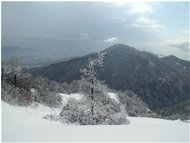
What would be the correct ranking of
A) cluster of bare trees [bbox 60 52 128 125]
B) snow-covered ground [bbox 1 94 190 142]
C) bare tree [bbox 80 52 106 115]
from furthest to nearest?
bare tree [bbox 80 52 106 115] < cluster of bare trees [bbox 60 52 128 125] < snow-covered ground [bbox 1 94 190 142]

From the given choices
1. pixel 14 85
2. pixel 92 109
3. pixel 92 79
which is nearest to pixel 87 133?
pixel 92 109

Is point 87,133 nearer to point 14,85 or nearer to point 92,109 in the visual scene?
point 92,109

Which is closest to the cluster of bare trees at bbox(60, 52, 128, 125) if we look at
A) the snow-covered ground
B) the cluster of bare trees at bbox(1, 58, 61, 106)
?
the cluster of bare trees at bbox(1, 58, 61, 106)

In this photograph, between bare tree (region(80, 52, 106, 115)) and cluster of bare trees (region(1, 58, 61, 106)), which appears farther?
bare tree (region(80, 52, 106, 115))

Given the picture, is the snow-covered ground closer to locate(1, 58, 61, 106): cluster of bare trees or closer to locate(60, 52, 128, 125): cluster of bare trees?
locate(60, 52, 128, 125): cluster of bare trees

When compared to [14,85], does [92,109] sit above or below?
below

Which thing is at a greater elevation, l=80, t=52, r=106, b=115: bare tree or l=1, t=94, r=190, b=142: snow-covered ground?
l=80, t=52, r=106, b=115: bare tree

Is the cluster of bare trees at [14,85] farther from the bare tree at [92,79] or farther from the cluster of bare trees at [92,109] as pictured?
the bare tree at [92,79]

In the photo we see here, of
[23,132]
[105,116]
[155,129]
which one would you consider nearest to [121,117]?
[105,116]

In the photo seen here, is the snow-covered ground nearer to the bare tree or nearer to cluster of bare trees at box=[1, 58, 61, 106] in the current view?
cluster of bare trees at box=[1, 58, 61, 106]

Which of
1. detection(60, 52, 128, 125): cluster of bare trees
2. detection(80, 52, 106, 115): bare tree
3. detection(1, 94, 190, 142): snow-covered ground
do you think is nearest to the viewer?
detection(1, 94, 190, 142): snow-covered ground

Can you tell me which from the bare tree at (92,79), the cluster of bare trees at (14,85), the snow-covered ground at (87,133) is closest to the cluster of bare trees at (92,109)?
the bare tree at (92,79)

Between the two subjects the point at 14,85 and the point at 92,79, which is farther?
the point at 92,79

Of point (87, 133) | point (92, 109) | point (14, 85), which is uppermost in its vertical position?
point (14, 85)
